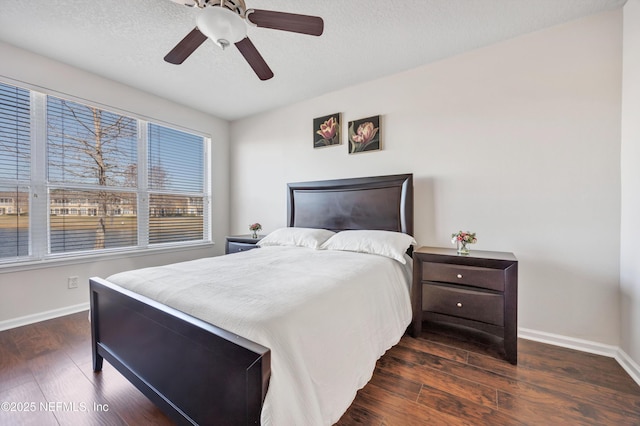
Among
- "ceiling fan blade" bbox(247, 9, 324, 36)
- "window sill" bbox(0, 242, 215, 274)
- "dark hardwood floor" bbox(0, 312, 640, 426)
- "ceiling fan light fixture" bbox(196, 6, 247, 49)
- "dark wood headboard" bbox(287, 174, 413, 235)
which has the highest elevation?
"ceiling fan blade" bbox(247, 9, 324, 36)

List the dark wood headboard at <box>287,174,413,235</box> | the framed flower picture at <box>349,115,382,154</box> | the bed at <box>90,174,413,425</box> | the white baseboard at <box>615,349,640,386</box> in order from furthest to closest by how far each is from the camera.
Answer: the framed flower picture at <box>349,115,382,154</box>
the dark wood headboard at <box>287,174,413,235</box>
the white baseboard at <box>615,349,640,386</box>
the bed at <box>90,174,413,425</box>

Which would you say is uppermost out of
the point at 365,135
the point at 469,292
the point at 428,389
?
the point at 365,135

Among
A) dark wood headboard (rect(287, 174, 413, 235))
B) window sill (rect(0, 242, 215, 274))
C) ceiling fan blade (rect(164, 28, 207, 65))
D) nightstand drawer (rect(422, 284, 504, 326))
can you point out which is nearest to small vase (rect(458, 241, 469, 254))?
nightstand drawer (rect(422, 284, 504, 326))

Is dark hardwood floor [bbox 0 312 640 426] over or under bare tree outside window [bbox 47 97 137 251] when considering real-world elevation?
under

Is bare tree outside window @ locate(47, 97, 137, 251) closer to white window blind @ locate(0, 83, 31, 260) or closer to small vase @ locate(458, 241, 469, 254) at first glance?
white window blind @ locate(0, 83, 31, 260)

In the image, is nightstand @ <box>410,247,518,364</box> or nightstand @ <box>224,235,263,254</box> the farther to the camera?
nightstand @ <box>224,235,263,254</box>

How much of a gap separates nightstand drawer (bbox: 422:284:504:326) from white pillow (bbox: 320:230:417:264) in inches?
14.0

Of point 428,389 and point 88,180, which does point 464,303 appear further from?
point 88,180

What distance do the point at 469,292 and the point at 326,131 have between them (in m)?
2.41

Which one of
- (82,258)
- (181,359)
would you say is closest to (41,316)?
(82,258)

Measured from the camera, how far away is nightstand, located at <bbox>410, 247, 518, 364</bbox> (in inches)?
72.8

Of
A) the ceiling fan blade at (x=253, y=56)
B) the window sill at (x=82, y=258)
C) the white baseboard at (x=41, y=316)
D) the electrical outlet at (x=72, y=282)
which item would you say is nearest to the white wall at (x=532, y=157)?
the ceiling fan blade at (x=253, y=56)

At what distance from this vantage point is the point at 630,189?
1.77 meters

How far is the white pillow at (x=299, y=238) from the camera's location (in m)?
2.72
